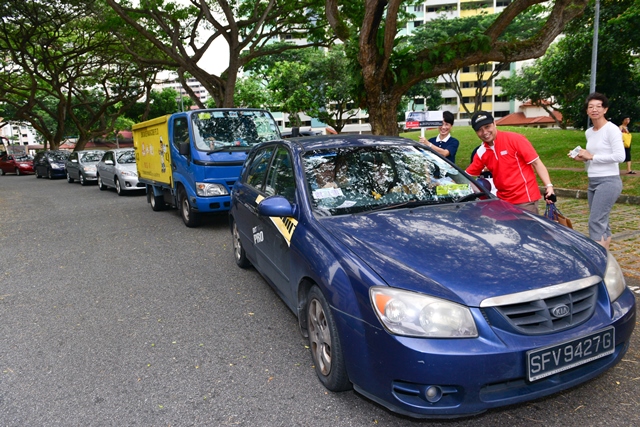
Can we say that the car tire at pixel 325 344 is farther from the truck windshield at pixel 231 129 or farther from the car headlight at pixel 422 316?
the truck windshield at pixel 231 129

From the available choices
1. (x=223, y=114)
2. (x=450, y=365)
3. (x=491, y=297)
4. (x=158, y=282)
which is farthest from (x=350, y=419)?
(x=223, y=114)

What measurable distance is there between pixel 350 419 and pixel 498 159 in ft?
9.08

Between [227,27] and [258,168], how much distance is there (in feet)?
44.9

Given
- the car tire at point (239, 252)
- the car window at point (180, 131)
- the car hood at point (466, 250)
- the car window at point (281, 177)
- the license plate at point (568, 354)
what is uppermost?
the car window at point (180, 131)

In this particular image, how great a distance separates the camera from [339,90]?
30.1 m

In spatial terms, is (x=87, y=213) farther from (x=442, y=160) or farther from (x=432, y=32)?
(x=432, y=32)

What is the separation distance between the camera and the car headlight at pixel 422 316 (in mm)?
2264

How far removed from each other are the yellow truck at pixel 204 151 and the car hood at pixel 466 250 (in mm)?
4947

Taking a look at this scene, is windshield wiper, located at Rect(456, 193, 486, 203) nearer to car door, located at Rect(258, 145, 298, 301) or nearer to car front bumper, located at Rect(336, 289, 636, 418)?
car door, located at Rect(258, 145, 298, 301)

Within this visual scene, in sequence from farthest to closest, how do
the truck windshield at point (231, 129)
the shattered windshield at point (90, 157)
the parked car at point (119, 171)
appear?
the shattered windshield at point (90, 157) → the parked car at point (119, 171) → the truck windshield at point (231, 129)

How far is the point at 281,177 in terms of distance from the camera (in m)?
4.09

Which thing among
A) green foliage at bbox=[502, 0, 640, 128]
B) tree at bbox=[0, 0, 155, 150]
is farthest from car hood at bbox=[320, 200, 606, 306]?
tree at bbox=[0, 0, 155, 150]

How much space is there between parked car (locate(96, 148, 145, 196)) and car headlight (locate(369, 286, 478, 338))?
1267 cm

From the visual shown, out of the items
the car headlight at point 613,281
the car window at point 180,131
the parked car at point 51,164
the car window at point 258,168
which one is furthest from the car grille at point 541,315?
the parked car at point 51,164
